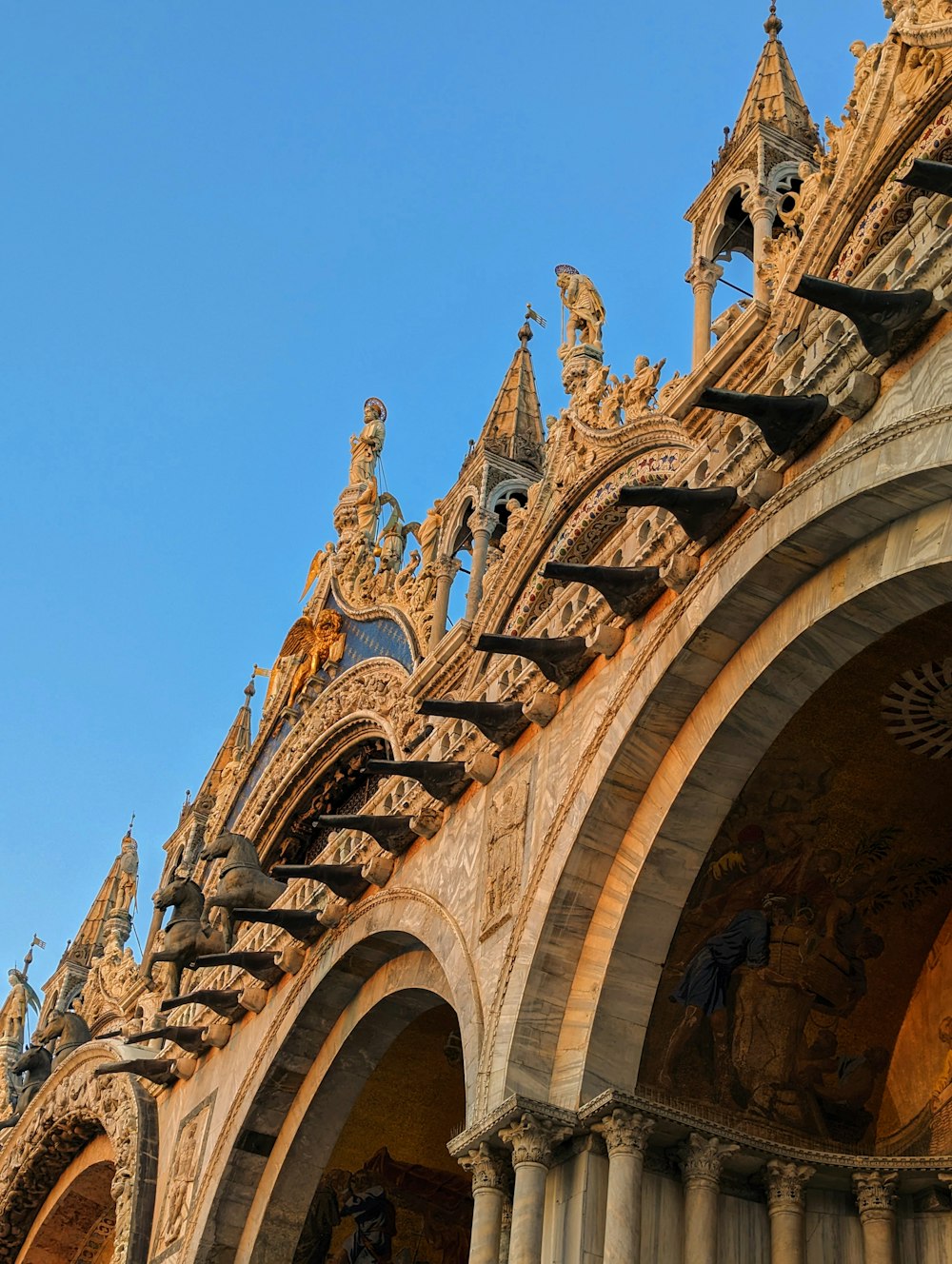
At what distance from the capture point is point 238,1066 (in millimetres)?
14414

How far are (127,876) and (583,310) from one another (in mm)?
17396

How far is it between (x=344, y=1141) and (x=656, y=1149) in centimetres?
510

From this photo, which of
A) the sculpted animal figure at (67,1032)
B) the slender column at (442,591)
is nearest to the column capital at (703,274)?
the slender column at (442,591)

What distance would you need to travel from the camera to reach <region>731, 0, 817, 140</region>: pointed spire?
16.7m

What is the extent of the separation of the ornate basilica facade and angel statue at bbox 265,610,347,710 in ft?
27.2

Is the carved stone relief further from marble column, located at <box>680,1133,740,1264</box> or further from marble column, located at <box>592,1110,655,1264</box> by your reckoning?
marble column, located at <box>680,1133,740,1264</box>

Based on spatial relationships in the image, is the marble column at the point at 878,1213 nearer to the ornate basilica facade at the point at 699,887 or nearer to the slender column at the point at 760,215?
the ornate basilica facade at the point at 699,887

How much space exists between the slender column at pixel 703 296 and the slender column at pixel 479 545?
4.41 m

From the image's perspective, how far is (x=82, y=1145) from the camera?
1912cm

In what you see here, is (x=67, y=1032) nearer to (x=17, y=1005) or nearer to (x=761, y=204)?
(x=17, y=1005)

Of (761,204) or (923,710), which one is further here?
(761,204)

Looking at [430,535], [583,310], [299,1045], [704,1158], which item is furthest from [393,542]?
[704,1158]

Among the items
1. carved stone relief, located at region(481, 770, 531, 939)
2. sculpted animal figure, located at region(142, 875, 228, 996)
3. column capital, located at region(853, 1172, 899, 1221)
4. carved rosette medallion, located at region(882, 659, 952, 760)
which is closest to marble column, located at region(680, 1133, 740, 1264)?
column capital, located at region(853, 1172, 899, 1221)

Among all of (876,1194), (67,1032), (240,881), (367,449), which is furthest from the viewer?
(367,449)
